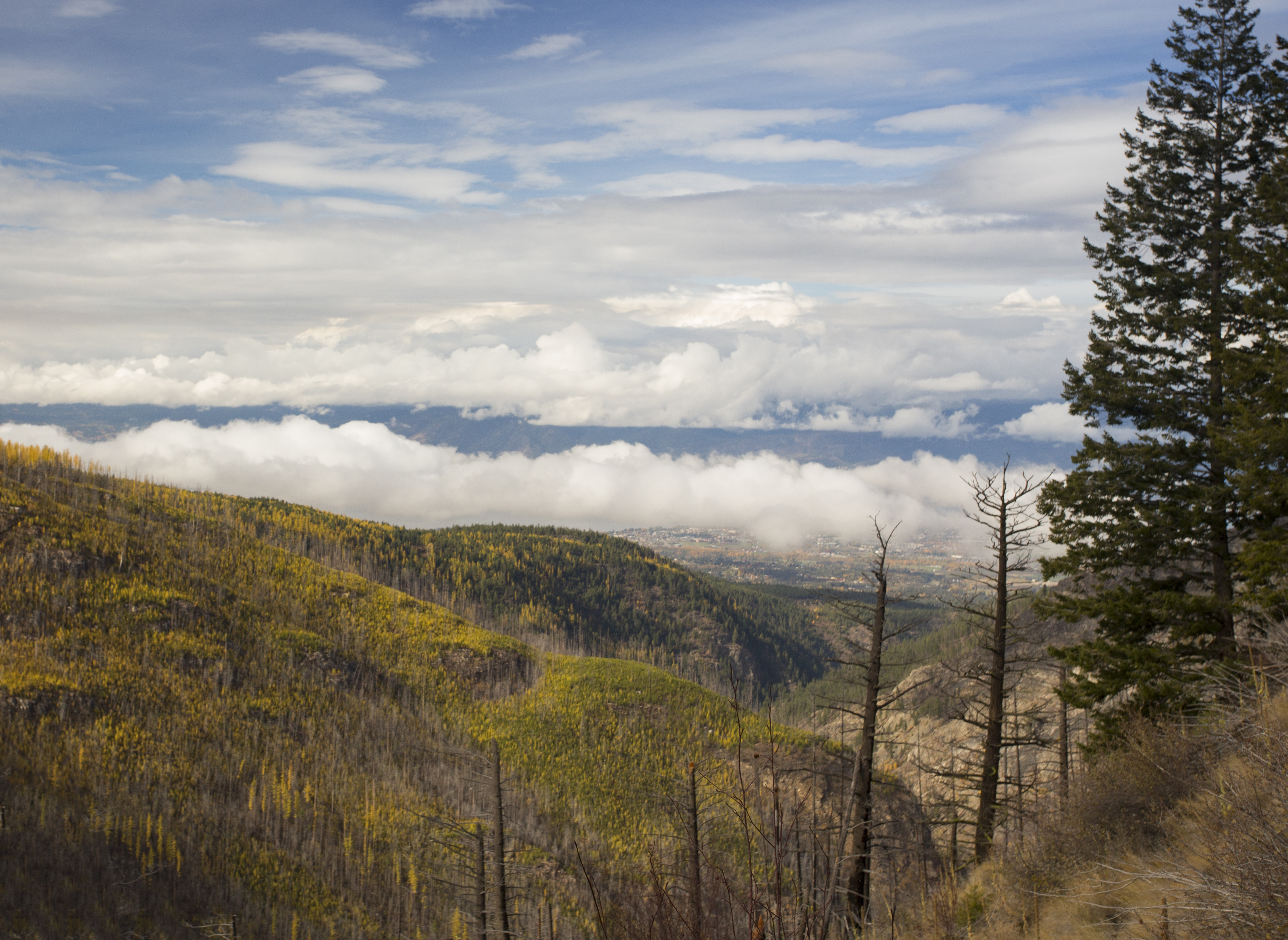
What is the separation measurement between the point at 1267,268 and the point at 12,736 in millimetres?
90129

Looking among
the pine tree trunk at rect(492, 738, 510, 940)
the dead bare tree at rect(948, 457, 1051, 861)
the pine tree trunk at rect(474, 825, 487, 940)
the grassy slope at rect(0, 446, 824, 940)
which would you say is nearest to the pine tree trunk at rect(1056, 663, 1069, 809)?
the dead bare tree at rect(948, 457, 1051, 861)

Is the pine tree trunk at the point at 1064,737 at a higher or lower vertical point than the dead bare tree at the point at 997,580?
lower

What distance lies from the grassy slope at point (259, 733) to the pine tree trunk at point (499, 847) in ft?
57.9

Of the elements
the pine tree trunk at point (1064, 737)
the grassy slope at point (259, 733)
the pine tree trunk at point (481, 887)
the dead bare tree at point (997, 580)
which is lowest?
the grassy slope at point (259, 733)

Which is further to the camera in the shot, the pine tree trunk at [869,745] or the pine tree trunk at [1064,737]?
the pine tree trunk at [1064,737]

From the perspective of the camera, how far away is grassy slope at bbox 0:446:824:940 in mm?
61375

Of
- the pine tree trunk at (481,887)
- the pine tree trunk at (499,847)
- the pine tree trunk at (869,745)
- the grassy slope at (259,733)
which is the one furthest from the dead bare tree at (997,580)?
the grassy slope at (259,733)

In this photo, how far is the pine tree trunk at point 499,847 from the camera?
27.3 m

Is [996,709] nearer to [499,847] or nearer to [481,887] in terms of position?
[499,847]

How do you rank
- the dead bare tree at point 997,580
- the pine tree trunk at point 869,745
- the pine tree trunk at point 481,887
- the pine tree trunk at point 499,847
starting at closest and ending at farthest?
the pine tree trunk at point 869,745 → the dead bare tree at point 997,580 → the pine tree trunk at point 481,887 → the pine tree trunk at point 499,847

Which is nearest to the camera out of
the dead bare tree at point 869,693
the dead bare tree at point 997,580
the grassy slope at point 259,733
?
the dead bare tree at point 869,693

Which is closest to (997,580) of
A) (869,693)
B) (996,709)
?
(996,709)

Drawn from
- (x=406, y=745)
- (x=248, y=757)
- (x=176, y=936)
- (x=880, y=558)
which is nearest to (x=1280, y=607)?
(x=880, y=558)

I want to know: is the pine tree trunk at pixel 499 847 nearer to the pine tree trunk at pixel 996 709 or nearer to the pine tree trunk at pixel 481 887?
the pine tree trunk at pixel 481 887
